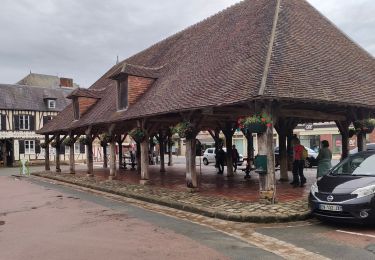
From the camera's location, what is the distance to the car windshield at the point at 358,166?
26.4 feet

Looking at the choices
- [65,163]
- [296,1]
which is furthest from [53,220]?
[65,163]

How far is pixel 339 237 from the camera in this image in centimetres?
678

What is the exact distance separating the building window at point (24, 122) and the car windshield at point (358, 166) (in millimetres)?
35481

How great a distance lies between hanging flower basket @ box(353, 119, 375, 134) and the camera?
1198 centimetres

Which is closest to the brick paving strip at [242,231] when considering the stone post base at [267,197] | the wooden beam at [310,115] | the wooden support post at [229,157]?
the stone post base at [267,197]

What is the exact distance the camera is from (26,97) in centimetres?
3991

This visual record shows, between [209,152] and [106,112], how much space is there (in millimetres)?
16833

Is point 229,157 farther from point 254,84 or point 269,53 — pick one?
point 254,84

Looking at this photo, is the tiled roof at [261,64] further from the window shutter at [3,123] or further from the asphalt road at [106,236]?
the window shutter at [3,123]

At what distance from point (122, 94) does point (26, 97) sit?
89.0 feet

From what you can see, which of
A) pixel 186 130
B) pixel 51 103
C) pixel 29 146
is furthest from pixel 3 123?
Answer: pixel 186 130

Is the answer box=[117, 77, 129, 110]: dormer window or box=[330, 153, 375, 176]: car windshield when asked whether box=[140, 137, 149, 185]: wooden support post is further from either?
box=[330, 153, 375, 176]: car windshield

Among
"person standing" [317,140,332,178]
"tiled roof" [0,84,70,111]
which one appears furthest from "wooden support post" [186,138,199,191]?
"tiled roof" [0,84,70,111]

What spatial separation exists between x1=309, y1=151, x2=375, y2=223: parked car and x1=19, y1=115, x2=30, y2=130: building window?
35698 millimetres
